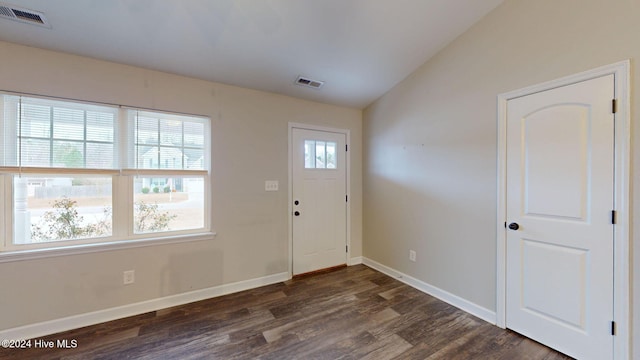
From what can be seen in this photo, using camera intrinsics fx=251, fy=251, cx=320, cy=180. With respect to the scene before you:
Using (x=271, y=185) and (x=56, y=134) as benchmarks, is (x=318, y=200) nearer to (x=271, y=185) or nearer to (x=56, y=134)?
(x=271, y=185)

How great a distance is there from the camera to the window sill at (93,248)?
2074mm

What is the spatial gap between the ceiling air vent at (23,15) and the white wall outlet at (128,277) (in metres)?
2.17

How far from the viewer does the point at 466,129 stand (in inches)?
102

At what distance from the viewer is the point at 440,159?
2.82 meters

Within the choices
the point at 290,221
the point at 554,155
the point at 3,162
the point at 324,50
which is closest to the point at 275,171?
the point at 290,221

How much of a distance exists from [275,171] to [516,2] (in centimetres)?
291

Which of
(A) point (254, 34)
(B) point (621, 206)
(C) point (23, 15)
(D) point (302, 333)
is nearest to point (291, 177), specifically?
(A) point (254, 34)

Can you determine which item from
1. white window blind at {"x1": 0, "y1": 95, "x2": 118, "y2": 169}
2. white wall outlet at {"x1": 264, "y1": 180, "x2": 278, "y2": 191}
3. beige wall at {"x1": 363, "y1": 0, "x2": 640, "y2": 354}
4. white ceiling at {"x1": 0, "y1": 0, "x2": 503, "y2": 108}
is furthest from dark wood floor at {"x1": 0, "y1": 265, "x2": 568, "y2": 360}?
white ceiling at {"x1": 0, "y1": 0, "x2": 503, "y2": 108}

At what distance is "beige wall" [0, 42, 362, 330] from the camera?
83.5 inches

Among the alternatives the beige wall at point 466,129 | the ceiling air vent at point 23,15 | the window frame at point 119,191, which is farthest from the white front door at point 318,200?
the ceiling air vent at point 23,15

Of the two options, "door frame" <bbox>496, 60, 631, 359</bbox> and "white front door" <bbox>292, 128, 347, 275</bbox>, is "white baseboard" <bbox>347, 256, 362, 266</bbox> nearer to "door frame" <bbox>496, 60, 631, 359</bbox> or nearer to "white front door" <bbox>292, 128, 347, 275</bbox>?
"white front door" <bbox>292, 128, 347, 275</bbox>

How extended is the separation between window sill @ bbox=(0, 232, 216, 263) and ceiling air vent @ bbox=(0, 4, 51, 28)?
1.82m

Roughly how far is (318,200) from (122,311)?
2.42m

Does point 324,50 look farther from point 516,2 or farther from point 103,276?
point 103,276
